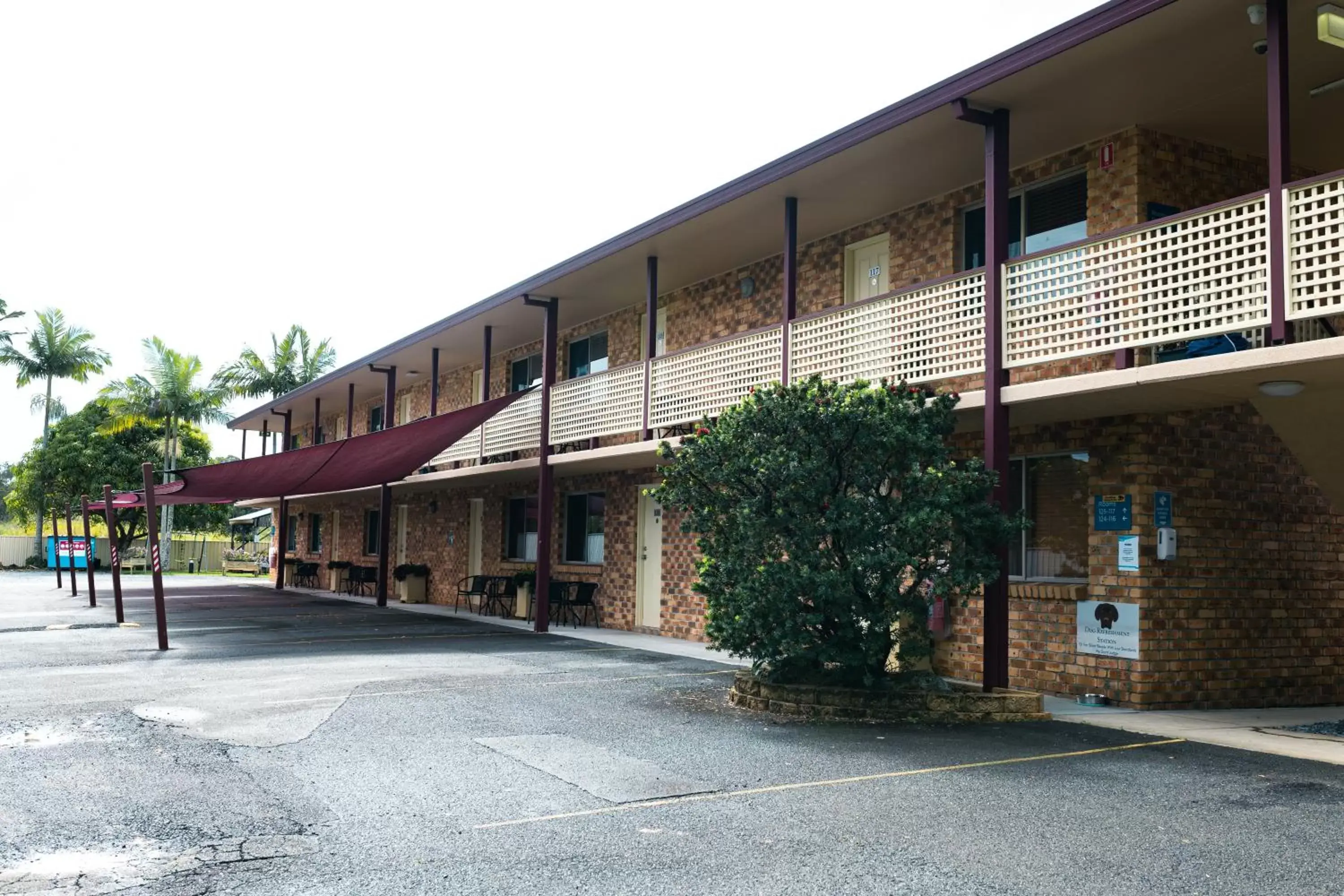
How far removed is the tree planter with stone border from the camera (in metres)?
9.11

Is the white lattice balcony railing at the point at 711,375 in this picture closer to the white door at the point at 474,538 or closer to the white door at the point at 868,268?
the white door at the point at 868,268

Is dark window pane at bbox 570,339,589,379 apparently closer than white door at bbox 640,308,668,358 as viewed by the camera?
No

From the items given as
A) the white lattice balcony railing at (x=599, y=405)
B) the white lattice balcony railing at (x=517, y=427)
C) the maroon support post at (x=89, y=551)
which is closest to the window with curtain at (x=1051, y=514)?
the white lattice balcony railing at (x=599, y=405)

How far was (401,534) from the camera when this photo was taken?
28344 millimetres

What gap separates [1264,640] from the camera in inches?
425

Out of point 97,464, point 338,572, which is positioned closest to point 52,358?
point 97,464

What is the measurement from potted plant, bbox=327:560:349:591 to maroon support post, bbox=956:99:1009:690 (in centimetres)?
2295

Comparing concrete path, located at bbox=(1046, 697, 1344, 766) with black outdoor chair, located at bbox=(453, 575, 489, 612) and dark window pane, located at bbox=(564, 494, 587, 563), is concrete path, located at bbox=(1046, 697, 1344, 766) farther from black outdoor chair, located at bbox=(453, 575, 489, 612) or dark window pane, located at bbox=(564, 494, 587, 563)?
black outdoor chair, located at bbox=(453, 575, 489, 612)

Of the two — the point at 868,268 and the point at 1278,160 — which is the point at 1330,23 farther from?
the point at 868,268

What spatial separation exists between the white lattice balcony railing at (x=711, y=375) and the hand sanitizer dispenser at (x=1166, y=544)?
13.9 feet

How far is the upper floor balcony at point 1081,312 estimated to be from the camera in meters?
7.96

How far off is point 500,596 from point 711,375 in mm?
8161

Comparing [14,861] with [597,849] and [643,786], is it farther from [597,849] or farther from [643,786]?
[643,786]

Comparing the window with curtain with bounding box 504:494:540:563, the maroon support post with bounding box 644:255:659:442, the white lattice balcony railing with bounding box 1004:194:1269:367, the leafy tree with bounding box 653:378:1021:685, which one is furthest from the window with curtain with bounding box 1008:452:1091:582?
the window with curtain with bounding box 504:494:540:563
